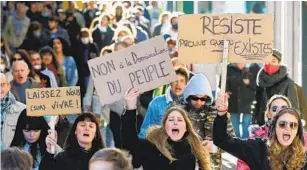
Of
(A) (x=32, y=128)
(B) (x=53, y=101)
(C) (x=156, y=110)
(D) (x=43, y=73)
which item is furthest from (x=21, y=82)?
(C) (x=156, y=110)

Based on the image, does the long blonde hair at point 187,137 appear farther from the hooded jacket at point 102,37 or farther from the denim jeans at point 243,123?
the hooded jacket at point 102,37

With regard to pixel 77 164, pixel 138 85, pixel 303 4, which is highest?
pixel 303 4

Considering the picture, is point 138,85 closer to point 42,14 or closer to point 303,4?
point 303,4

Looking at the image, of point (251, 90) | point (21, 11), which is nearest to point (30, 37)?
point (21, 11)

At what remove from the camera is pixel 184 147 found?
6.96m

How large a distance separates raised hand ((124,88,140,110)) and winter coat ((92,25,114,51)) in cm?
288

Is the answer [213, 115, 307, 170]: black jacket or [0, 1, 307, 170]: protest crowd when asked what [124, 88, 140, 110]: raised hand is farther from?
[213, 115, 307, 170]: black jacket

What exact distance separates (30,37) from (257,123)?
390 cm

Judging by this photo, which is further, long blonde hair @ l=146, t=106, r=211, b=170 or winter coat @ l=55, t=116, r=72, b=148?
winter coat @ l=55, t=116, r=72, b=148

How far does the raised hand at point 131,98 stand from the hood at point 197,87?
0.40 meters

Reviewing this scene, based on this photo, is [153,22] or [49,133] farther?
[153,22]

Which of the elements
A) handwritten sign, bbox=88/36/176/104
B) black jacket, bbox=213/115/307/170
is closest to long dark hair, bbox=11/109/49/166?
handwritten sign, bbox=88/36/176/104

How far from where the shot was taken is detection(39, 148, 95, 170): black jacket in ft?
22.9

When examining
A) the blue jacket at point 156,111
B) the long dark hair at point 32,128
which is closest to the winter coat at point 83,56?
the long dark hair at point 32,128
